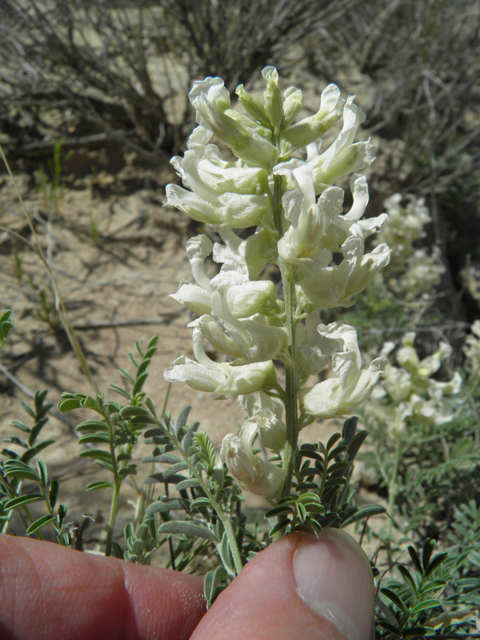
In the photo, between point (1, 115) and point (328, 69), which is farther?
point (328, 69)

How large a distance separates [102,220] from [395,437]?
8.68 feet

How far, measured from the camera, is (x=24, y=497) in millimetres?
1057

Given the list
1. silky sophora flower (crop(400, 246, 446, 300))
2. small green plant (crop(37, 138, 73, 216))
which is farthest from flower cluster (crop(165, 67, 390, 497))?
silky sophora flower (crop(400, 246, 446, 300))

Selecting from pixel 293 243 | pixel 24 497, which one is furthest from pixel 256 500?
pixel 293 243

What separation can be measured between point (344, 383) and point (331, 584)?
43 centimetres

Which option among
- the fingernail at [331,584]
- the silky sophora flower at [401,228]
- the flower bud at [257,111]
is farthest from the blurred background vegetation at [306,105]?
the flower bud at [257,111]

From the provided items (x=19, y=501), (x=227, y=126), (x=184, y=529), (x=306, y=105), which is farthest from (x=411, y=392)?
(x=306, y=105)

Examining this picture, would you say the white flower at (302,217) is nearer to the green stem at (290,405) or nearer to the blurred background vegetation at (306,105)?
the green stem at (290,405)

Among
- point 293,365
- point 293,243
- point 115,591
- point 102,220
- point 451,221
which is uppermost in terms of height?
point 102,220

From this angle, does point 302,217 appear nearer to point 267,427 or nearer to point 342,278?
point 342,278

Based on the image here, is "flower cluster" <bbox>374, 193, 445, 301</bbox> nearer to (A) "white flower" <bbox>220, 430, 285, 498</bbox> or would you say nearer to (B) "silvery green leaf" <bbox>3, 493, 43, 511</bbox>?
(A) "white flower" <bbox>220, 430, 285, 498</bbox>

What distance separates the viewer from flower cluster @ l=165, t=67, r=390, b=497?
0.97 meters

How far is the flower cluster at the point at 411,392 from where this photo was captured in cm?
221

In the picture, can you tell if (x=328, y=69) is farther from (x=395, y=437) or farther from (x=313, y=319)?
(x=313, y=319)
